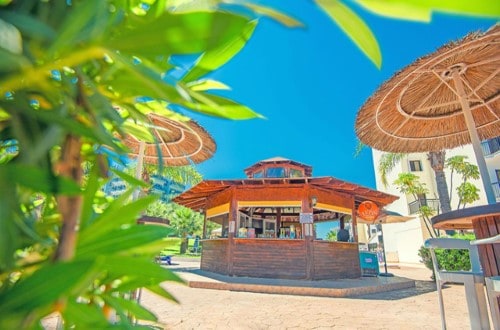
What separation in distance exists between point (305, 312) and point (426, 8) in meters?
5.06

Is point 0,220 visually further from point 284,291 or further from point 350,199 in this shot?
point 350,199

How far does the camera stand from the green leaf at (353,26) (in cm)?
22

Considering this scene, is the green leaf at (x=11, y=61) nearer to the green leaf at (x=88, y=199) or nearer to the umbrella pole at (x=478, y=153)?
the green leaf at (x=88, y=199)

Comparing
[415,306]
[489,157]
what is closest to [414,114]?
[415,306]

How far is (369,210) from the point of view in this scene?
988cm

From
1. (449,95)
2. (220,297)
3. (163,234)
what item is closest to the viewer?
(163,234)

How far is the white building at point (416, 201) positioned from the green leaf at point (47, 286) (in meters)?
20.7

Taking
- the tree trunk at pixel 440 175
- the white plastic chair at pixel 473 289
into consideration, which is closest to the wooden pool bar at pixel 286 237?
the tree trunk at pixel 440 175

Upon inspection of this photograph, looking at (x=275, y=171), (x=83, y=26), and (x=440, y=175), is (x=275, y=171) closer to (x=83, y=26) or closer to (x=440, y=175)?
(x=440, y=175)

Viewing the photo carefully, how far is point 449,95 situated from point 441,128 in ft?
1.51

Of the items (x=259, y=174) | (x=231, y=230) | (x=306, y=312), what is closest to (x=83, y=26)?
(x=306, y=312)

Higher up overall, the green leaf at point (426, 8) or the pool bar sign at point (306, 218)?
the pool bar sign at point (306, 218)

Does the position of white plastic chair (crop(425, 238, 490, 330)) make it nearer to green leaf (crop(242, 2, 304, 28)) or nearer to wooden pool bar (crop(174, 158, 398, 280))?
green leaf (crop(242, 2, 304, 28))

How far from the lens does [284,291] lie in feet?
21.5
